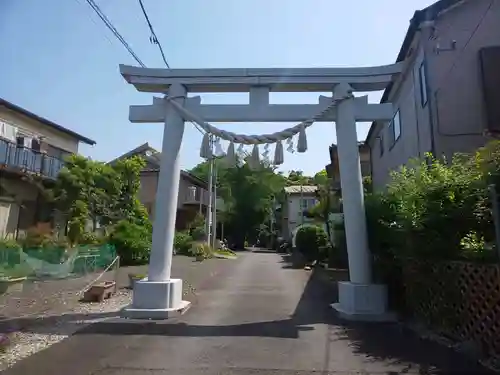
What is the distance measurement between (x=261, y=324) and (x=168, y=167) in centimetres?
360

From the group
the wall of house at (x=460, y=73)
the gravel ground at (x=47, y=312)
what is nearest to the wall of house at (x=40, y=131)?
the gravel ground at (x=47, y=312)

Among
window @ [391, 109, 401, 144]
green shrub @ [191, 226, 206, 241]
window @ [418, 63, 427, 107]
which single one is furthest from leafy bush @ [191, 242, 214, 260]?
window @ [418, 63, 427, 107]

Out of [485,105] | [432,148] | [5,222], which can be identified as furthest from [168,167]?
[5,222]

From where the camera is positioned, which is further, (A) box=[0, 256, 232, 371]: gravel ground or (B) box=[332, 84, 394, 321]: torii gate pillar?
(B) box=[332, 84, 394, 321]: torii gate pillar

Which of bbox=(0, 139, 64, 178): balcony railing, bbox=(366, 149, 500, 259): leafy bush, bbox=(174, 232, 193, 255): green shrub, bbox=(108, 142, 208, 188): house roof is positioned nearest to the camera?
bbox=(366, 149, 500, 259): leafy bush

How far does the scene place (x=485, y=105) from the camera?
9.96m

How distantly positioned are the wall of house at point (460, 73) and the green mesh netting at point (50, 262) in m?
11.1

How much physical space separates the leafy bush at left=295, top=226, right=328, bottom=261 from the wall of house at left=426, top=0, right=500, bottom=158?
11.7 m

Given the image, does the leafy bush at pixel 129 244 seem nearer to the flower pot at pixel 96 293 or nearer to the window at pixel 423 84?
the flower pot at pixel 96 293

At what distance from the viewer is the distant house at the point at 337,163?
21.8 metres

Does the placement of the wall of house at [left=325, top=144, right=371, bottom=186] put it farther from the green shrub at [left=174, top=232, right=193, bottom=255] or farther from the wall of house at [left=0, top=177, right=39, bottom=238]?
the wall of house at [left=0, top=177, right=39, bottom=238]

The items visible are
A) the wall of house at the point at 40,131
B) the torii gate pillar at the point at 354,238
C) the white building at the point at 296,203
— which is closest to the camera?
the torii gate pillar at the point at 354,238

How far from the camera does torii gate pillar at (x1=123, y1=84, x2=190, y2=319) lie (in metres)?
7.46

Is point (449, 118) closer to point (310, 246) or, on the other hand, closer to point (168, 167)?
point (168, 167)
